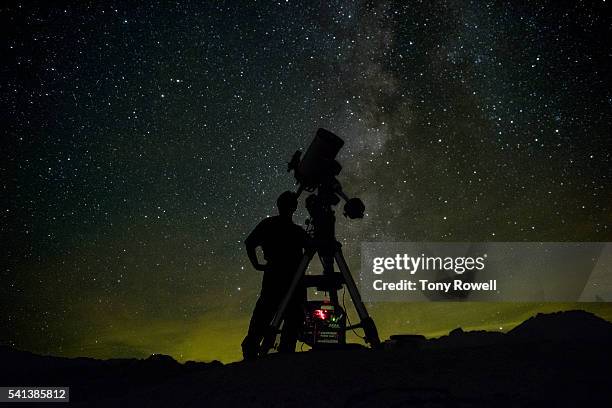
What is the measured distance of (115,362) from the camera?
6.52 meters

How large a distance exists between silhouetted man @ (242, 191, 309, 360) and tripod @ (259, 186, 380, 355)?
0.15 meters

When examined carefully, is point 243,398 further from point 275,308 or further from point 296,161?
point 296,161

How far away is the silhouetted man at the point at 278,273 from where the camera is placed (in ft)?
14.8

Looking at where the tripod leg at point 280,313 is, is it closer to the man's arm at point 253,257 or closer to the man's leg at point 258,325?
the man's leg at point 258,325

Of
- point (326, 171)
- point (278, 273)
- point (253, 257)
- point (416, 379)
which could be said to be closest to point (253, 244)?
point (253, 257)

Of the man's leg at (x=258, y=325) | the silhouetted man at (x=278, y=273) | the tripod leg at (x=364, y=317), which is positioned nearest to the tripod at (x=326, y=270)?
the tripod leg at (x=364, y=317)

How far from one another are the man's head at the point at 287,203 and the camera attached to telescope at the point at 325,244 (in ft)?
0.50

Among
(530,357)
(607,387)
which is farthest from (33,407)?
(607,387)

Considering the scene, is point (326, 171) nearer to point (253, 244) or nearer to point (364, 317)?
point (253, 244)

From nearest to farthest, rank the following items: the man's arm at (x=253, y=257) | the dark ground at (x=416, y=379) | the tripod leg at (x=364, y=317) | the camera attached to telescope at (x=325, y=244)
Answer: the dark ground at (x=416, y=379) < the tripod leg at (x=364, y=317) < the camera attached to telescope at (x=325, y=244) < the man's arm at (x=253, y=257)

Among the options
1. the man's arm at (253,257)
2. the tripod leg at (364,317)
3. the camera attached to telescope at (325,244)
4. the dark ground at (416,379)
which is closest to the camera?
the dark ground at (416,379)

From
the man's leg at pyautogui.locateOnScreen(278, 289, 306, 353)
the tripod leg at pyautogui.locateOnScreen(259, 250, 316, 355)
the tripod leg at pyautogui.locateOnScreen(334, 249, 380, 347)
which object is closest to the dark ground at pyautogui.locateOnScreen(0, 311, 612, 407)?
the tripod leg at pyautogui.locateOnScreen(334, 249, 380, 347)

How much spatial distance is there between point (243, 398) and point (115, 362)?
4562 mm

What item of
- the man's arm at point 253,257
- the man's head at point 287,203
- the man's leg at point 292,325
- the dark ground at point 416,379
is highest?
the man's head at point 287,203
